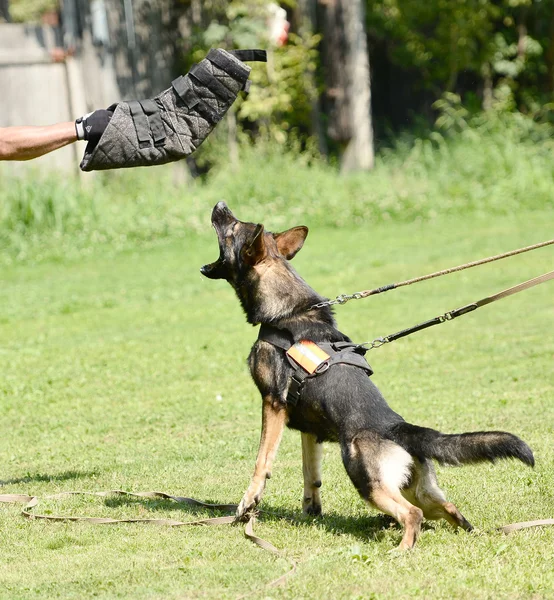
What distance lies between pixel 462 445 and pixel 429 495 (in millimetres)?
360

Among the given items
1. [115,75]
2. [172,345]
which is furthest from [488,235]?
[115,75]

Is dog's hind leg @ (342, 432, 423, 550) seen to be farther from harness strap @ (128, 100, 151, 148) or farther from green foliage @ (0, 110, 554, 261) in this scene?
green foliage @ (0, 110, 554, 261)

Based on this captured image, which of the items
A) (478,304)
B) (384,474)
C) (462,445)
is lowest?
(384,474)

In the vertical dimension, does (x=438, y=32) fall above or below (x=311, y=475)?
above

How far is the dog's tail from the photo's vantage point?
416cm

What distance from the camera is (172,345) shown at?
9.66 m

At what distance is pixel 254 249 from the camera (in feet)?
16.5

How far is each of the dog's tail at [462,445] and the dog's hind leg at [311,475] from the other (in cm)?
66

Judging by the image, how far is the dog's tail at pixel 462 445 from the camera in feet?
13.6

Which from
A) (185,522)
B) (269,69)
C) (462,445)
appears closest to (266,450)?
(185,522)

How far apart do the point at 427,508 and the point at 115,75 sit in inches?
562

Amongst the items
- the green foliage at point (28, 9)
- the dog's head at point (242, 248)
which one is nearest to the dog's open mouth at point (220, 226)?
the dog's head at point (242, 248)

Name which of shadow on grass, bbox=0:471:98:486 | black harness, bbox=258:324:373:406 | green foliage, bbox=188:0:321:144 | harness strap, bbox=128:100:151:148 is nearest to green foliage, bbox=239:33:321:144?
green foliage, bbox=188:0:321:144

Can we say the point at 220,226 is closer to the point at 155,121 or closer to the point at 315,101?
the point at 155,121
